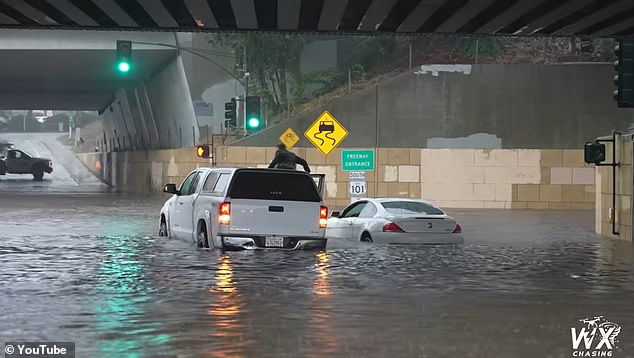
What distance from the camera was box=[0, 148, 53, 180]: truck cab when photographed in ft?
270

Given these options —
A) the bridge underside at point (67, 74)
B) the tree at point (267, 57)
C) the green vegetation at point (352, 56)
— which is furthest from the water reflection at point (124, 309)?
the bridge underside at point (67, 74)

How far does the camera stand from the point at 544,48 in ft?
157

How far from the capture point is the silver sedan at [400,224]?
2308cm

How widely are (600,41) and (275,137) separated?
47.6ft

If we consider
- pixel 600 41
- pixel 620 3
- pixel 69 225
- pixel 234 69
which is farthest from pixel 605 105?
pixel 620 3

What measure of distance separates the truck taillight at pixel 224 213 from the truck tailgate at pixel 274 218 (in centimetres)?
8

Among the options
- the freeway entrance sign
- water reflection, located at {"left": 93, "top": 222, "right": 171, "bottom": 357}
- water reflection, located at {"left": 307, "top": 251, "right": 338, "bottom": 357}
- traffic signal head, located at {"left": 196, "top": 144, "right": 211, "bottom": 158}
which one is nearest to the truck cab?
traffic signal head, located at {"left": 196, "top": 144, "right": 211, "bottom": 158}

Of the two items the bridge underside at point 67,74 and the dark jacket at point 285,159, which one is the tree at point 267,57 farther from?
the dark jacket at point 285,159

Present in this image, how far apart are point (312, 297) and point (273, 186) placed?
7.19 metres

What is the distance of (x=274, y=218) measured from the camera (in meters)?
20.7

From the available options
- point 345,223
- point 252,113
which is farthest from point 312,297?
point 252,113

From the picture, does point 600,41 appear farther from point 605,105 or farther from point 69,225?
point 69,225

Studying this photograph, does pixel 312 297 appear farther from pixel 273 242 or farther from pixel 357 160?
pixel 357 160

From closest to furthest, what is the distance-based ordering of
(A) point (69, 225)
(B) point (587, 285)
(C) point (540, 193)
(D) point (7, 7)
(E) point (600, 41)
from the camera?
(B) point (587, 285) < (D) point (7, 7) < (A) point (69, 225) < (C) point (540, 193) < (E) point (600, 41)
